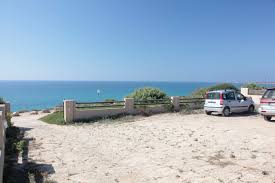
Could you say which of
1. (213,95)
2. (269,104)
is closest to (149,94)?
(213,95)

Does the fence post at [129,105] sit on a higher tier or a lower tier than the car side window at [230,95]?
lower

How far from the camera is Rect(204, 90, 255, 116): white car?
18.7 meters

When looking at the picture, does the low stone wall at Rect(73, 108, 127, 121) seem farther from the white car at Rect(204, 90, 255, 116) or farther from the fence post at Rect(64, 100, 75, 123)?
the white car at Rect(204, 90, 255, 116)

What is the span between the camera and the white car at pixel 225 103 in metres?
18.7

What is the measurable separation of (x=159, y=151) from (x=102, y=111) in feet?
28.3

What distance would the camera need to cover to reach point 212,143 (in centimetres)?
1118

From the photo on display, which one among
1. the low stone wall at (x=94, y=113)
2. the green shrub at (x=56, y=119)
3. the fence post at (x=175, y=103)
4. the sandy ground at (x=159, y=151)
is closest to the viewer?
the sandy ground at (x=159, y=151)

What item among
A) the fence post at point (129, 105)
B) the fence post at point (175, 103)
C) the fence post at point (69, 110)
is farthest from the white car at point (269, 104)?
the fence post at point (69, 110)

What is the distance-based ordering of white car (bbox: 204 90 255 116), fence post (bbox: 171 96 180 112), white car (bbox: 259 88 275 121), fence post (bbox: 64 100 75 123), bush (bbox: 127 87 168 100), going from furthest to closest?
bush (bbox: 127 87 168 100) → fence post (bbox: 171 96 180 112) → white car (bbox: 204 90 255 116) → fence post (bbox: 64 100 75 123) → white car (bbox: 259 88 275 121)

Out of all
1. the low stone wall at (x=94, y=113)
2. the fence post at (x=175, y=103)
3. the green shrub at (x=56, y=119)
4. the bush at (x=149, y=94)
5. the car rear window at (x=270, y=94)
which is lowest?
the green shrub at (x=56, y=119)

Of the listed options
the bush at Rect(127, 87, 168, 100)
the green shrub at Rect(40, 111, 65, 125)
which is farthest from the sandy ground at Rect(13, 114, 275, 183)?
the bush at Rect(127, 87, 168, 100)

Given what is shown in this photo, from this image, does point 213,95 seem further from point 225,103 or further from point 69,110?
point 69,110

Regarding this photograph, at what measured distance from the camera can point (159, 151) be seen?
10.1m

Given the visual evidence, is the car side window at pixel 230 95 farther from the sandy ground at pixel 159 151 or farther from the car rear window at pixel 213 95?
the sandy ground at pixel 159 151
